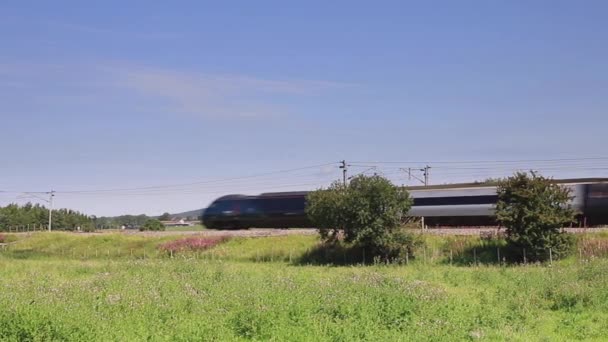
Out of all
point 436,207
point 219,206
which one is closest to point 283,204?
point 219,206

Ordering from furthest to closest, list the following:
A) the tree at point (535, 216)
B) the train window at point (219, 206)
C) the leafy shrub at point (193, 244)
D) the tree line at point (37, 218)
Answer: the tree line at point (37, 218)
the train window at point (219, 206)
the leafy shrub at point (193, 244)
the tree at point (535, 216)

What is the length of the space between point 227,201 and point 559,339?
44758 millimetres

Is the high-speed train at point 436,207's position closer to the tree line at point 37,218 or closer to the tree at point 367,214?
the tree at point 367,214

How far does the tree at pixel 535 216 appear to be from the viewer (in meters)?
31.5

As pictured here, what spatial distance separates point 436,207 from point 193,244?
18.2m

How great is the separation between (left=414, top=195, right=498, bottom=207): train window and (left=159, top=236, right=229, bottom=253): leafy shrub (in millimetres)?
14882

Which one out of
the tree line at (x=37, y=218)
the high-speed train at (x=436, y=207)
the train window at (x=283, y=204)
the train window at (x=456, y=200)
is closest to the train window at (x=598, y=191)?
the high-speed train at (x=436, y=207)

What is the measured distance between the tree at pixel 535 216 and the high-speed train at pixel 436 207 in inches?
113

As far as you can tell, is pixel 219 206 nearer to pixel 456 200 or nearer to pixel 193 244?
pixel 193 244

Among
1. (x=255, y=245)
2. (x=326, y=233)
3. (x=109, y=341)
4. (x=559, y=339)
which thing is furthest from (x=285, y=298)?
(x=255, y=245)

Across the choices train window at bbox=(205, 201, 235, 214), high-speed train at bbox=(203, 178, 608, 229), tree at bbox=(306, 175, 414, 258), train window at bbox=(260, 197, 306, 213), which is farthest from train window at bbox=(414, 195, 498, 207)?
train window at bbox=(205, 201, 235, 214)

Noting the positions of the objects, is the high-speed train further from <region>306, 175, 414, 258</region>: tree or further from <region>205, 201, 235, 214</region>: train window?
<region>306, 175, 414, 258</region>: tree

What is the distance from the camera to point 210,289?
17453 millimetres

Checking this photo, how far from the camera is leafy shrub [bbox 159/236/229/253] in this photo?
4547 centimetres
